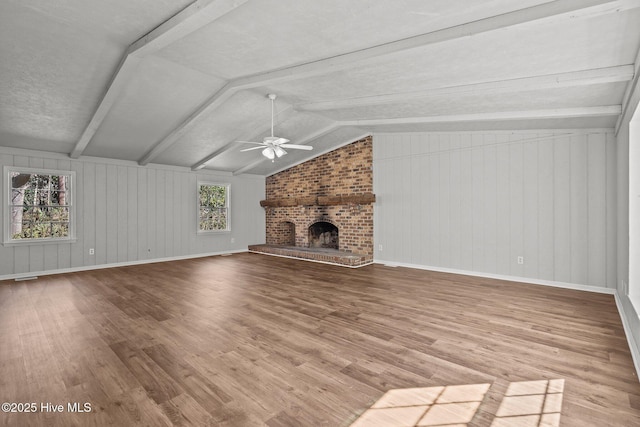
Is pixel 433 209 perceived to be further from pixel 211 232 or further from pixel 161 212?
pixel 161 212

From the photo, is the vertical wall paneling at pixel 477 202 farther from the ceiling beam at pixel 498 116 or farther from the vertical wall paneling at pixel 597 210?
the vertical wall paneling at pixel 597 210

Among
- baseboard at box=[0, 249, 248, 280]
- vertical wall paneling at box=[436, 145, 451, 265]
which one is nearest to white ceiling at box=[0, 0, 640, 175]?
vertical wall paneling at box=[436, 145, 451, 265]

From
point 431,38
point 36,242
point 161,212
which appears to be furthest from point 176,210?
point 431,38

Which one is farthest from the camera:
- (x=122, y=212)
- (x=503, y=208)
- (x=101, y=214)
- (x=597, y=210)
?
(x=122, y=212)

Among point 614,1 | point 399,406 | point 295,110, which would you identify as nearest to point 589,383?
point 399,406

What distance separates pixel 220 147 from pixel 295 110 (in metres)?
2.09

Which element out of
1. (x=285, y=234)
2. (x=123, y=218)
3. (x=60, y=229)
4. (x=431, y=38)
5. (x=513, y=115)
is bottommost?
(x=285, y=234)

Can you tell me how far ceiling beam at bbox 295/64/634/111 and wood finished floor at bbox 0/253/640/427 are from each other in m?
2.32

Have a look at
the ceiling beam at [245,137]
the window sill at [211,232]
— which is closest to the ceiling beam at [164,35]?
the ceiling beam at [245,137]

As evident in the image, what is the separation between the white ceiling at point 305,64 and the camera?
2.35 meters

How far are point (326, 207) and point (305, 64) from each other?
170 inches

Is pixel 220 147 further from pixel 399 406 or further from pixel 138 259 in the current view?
pixel 399 406

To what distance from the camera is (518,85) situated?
321 cm

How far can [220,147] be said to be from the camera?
6.38 meters
